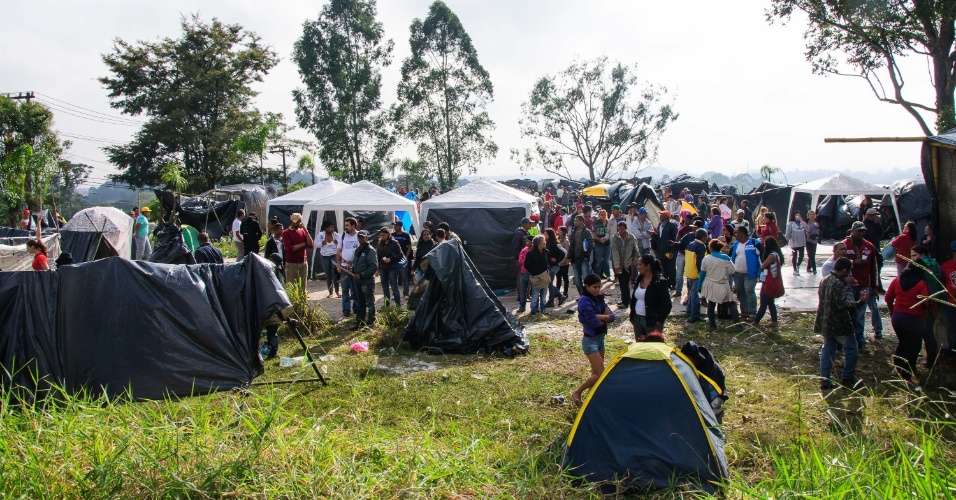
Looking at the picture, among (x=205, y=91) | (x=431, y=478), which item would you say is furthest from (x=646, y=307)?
(x=205, y=91)

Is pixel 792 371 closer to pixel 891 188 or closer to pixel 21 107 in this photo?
pixel 891 188

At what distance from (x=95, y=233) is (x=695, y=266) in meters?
13.1

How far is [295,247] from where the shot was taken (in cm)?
1098

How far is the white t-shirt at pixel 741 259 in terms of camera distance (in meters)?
9.12

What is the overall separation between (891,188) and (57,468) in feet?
64.7

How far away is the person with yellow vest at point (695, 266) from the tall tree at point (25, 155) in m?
18.8

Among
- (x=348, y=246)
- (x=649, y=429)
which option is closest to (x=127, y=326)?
(x=348, y=246)

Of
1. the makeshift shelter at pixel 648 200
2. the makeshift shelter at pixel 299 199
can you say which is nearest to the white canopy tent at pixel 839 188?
the makeshift shelter at pixel 648 200

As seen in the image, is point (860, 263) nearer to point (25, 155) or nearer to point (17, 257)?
point (17, 257)

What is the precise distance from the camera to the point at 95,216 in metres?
15.1

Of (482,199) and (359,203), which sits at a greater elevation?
(359,203)

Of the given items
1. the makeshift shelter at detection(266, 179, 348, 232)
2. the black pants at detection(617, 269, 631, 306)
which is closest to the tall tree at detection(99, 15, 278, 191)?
the makeshift shelter at detection(266, 179, 348, 232)

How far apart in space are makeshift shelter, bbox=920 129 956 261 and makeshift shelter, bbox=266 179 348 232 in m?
12.7

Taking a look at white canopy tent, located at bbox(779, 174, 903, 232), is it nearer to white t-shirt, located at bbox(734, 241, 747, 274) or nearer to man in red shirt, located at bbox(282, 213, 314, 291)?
white t-shirt, located at bbox(734, 241, 747, 274)
